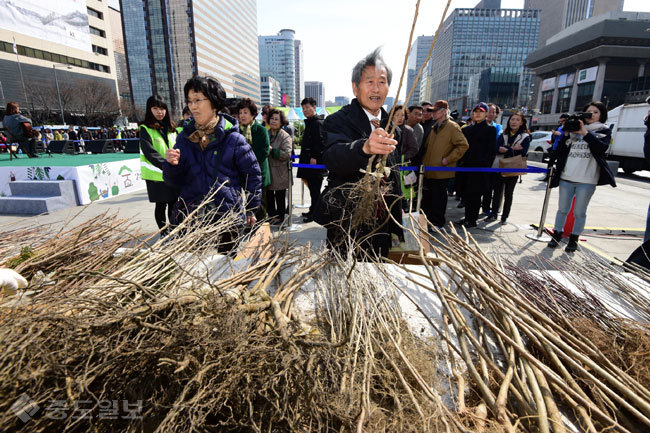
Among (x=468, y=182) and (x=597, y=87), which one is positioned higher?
(x=597, y=87)

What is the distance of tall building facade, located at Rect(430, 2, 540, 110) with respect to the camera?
65.3 m

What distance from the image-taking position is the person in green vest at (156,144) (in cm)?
329

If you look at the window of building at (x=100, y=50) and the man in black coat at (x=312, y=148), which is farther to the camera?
the window of building at (x=100, y=50)

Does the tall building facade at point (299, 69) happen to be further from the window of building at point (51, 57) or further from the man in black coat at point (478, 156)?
the man in black coat at point (478, 156)

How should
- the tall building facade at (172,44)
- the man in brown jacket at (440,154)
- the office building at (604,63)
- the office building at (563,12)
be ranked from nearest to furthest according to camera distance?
the man in brown jacket at (440,154) → the office building at (604,63) → the tall building facade at (172,44) → the office building at (563,12)

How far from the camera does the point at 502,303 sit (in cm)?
109

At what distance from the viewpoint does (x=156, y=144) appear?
11.2 feet

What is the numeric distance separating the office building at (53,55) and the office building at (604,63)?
6222cm

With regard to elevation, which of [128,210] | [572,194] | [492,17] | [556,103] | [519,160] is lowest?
[128,210]

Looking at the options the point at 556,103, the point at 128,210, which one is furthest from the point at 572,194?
the point at 556,103

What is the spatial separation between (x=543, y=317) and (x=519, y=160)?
517 centimetres

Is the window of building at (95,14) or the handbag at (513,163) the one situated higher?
the window of building at (95,14)

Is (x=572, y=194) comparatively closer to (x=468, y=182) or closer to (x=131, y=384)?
(x=468, y=182)

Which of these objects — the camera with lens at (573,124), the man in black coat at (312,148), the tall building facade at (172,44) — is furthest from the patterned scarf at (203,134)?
the tall building facade at (172,44)
